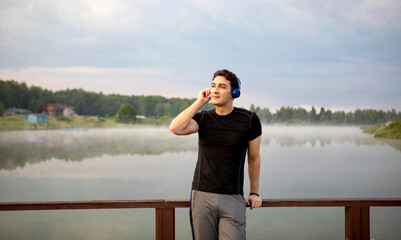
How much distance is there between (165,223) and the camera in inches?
91.7

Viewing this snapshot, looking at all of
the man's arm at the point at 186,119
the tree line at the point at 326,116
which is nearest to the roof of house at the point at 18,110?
the tree line at the point at 326,116

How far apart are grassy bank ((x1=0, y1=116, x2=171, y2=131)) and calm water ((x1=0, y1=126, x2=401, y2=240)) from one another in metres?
0.90

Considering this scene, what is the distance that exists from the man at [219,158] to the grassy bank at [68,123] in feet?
57.7

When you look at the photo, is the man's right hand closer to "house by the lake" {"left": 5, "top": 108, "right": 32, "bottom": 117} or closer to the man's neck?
the man's neck

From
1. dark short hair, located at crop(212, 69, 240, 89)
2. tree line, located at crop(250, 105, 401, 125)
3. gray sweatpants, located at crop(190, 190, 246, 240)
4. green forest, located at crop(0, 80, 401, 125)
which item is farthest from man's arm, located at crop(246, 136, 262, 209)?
green forest, located at crop(0, 80, 401, 125)

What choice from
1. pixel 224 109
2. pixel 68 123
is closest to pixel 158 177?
pixel 68 123

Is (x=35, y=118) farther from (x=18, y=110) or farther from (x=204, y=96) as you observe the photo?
(x=204, y=96)

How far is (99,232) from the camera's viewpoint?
60.5 feet

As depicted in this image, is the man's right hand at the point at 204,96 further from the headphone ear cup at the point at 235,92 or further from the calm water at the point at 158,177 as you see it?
the calm water at the point at 158,177

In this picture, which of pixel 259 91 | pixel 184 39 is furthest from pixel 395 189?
pixel 184 39

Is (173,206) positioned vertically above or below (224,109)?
below

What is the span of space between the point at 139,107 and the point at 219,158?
18088 mm

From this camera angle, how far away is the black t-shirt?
197 cm

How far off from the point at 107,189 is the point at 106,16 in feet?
34.4
